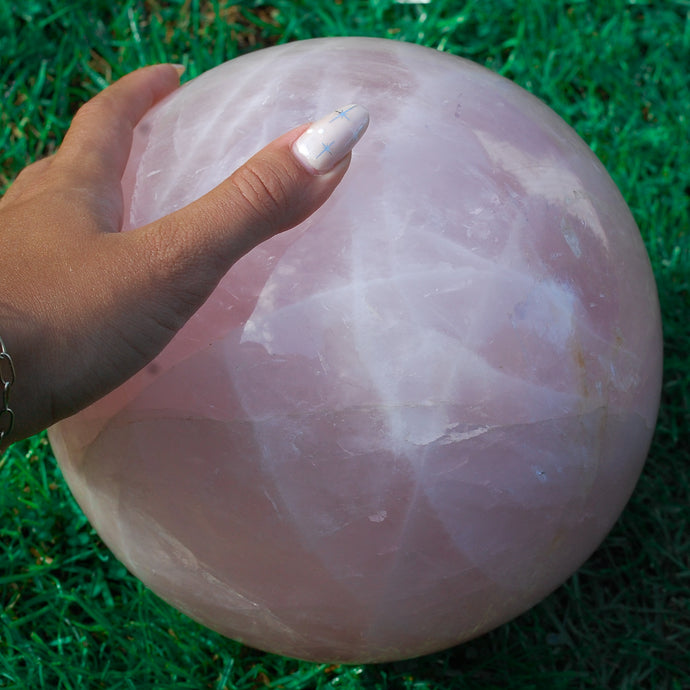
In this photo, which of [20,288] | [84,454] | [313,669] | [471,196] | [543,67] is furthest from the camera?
[543,67]

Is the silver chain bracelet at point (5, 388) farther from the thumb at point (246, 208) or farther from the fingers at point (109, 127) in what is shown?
the fingers at point (109, 127)

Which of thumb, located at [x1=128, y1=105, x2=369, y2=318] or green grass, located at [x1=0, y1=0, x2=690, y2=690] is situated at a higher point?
thumb, located at [x1=128, y1=105, x2=369, y2=318]

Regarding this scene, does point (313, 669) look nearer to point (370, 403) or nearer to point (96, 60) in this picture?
point (370, 403)

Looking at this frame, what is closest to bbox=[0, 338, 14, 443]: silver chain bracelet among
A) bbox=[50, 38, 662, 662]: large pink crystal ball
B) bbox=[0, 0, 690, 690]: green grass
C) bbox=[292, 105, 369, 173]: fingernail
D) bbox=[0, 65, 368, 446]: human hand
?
bbox=[0, 65, 368, 446]: human hand

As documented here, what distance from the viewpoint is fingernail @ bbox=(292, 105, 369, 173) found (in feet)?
4.41

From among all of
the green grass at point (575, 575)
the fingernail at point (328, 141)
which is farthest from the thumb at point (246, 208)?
the green grass at point (575, 575)

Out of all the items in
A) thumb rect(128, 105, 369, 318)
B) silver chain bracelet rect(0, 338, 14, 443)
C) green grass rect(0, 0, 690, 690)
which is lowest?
green grass rect(0, 0, 690, 690)

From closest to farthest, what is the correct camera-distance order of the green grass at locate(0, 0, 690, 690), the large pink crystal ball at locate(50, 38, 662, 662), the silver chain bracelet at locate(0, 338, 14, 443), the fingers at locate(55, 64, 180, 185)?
the silver chain bracelet at locate(0, 338, 14, 443)
the large pink crystal ball at locate(50, 38, 662, 662)
the fingers at locate(55, 64, 180, 185)
the green grass at locate(0, 0, 690, 690)

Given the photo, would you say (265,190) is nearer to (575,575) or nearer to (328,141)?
(328,141)

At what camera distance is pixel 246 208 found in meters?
1.32

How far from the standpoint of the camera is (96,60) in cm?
286

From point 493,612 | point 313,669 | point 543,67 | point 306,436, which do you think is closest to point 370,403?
point 306,436

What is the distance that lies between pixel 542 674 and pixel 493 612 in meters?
0.56

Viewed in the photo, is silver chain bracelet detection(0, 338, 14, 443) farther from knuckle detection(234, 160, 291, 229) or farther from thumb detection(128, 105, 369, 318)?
knuckle detection(234, 160, 291, 229)
